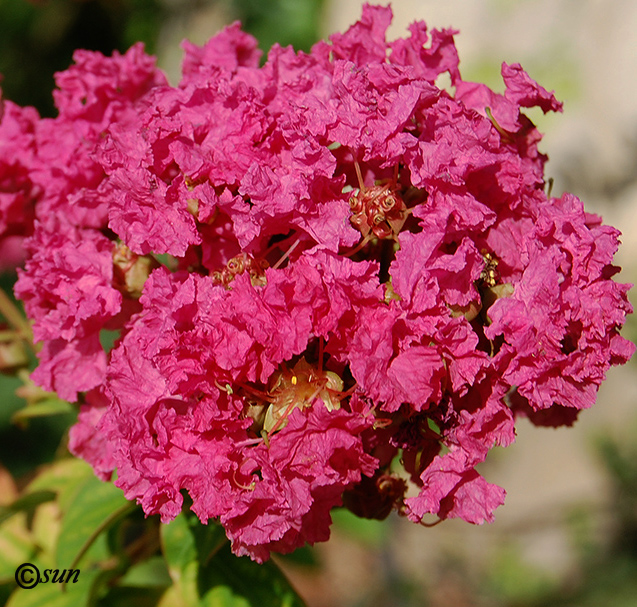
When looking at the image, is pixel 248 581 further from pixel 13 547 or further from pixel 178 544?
pixel 13 547

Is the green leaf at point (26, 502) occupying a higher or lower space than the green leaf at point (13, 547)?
higher

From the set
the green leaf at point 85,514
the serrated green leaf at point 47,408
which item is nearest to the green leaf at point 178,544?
the green leaf at point 85,514

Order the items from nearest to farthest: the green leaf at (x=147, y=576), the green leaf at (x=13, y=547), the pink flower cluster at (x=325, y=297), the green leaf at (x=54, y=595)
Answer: the pink flower cluster at (x=325, y=297)
the green leaf at (x=54, y=595)
the green leaf at (x=13, y=547)
the green leaf at (x=147, y=576)

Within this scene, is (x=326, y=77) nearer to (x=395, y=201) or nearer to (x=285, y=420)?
(x=395, y=201)

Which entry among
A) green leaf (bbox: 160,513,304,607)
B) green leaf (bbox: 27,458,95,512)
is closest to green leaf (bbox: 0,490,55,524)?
green leaf (bbox: 27,458,95,512)

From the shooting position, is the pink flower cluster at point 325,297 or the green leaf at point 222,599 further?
the green leaf at point 222,599

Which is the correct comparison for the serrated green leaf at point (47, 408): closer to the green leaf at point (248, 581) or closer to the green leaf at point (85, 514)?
the green leaf at point (85, 514)

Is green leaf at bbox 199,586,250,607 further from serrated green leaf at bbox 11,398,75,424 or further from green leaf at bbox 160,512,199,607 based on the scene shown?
serrated green leaf at bbox 11,398,75,424
